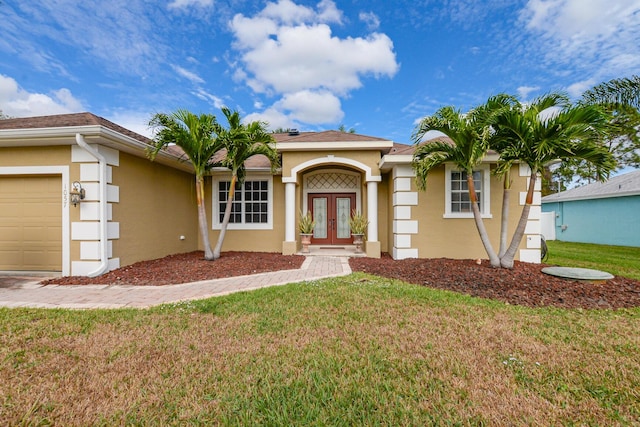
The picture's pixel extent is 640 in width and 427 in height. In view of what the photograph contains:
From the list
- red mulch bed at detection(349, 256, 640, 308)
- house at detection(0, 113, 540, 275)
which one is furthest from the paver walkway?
red mulch bed at detection(349, 256, 640, 308)

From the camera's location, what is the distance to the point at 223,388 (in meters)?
2.49

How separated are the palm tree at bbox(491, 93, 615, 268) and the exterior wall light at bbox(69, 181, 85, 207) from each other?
9502mm

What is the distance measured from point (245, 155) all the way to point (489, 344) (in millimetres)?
7290

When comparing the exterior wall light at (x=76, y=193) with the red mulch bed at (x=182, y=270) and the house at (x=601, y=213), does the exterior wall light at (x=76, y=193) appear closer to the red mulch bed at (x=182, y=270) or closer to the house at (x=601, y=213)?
the red mulch bed at (x=182, y=270)

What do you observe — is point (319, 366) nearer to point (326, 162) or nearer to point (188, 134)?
point (188, 134)

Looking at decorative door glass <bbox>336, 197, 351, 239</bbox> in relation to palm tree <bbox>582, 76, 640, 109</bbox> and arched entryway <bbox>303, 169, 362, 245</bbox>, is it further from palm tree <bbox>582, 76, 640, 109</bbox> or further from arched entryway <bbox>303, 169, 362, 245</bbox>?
palm tree <bbox>582, 76, 640, 109</bbox>

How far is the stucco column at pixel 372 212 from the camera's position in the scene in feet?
31.7

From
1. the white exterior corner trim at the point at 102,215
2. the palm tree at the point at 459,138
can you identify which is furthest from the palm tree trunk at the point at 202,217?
the palm tree at the point at 459,138

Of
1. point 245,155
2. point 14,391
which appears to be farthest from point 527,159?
point 14,391

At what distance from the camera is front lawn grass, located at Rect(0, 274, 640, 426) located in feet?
7.22

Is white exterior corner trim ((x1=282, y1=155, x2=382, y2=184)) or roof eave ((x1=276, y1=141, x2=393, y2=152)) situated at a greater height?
roof eave ((x1=276, y1=141, x2=393, y2=152))

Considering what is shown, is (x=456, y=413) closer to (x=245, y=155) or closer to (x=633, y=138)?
(x=245, y=155)

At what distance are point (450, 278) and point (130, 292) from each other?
21.7 ft

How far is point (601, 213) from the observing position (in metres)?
16.5
